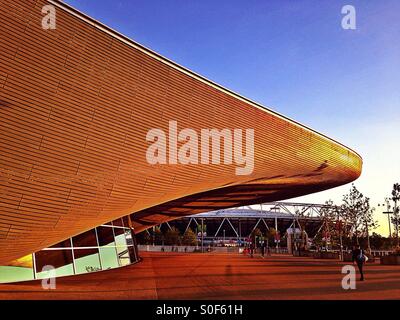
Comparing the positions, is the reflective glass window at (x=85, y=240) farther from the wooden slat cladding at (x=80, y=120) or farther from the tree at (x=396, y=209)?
the tree at (x=396, y=209)

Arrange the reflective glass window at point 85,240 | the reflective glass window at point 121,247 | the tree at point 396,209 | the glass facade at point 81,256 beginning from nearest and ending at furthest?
the glass facade at point 81,256, the reflective glass window at point 85,240, the reflective glass window at point 121,247, the tree at point 396,209

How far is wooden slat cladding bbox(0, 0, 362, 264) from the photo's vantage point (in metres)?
10.3

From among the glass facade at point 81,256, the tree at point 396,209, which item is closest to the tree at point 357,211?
the tree at point 396,209

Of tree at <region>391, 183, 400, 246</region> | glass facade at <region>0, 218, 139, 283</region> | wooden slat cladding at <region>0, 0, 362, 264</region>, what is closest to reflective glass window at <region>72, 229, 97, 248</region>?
glass facade at <region>0, 218, 139, 283</region>

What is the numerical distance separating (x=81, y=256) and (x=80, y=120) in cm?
688

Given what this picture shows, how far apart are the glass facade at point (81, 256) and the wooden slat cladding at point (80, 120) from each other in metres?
1.36

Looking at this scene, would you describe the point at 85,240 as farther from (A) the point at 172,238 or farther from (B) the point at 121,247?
(A) the point at 172,238

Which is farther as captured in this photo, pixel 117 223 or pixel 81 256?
pixel 117 223

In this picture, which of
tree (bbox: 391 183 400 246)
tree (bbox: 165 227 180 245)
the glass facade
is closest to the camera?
the glass facade

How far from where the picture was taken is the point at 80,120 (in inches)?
467

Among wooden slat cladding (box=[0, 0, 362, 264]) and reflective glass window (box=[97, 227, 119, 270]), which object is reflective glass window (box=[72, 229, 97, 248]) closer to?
reflective glass window (box=[97, 227, 119, 270])

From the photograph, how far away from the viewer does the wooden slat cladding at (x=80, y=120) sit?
407 inches

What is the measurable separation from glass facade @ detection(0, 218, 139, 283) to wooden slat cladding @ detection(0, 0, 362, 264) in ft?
4.46

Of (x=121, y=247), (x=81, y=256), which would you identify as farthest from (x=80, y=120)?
(x=121, y=247)
